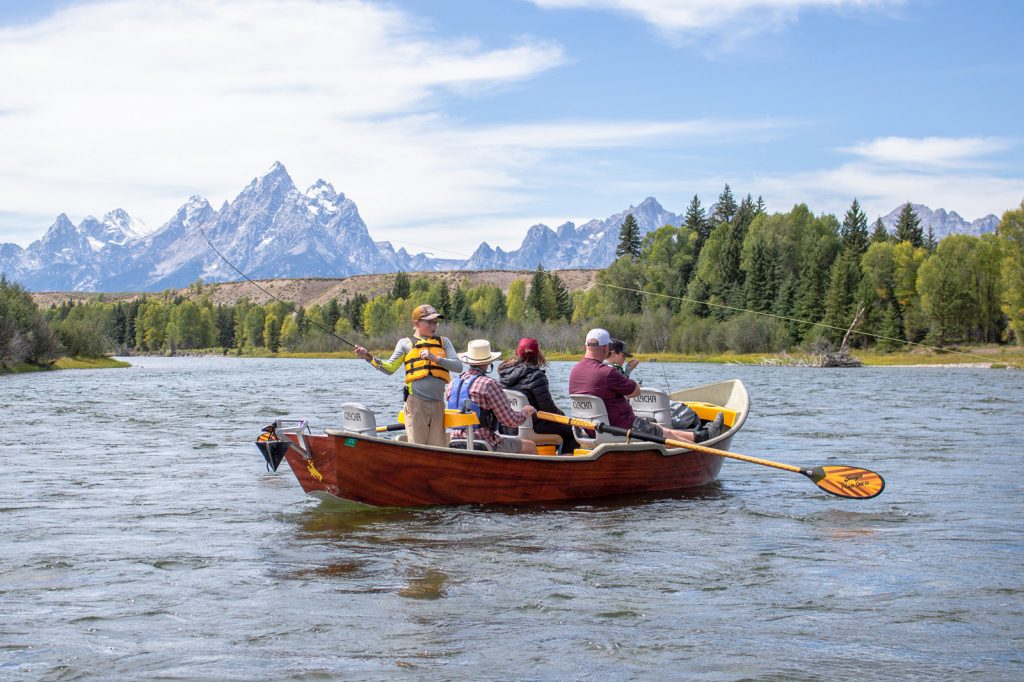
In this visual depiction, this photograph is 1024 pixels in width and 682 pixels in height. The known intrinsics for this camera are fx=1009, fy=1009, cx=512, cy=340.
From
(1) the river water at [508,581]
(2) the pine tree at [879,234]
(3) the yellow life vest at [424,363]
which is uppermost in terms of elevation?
(2) the pine tree at [879,234]

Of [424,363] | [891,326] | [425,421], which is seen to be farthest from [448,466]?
[891,326]

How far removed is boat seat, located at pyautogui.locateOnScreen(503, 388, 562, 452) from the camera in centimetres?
1264

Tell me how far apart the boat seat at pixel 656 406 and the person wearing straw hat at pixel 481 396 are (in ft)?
9.20

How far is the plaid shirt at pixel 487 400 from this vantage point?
1150 cm

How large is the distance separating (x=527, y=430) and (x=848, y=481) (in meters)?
4.01

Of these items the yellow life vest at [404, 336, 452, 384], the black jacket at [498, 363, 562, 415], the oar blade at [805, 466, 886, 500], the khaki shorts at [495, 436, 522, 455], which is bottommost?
the oar blade at [805, 466, 886, 500]

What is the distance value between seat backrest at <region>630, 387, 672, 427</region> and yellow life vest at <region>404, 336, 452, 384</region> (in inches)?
146

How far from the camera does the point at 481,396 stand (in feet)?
37.9

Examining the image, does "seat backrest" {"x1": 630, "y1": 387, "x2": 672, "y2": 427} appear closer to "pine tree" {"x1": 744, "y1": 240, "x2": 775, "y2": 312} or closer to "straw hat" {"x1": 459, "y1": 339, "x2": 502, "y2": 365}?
"straw hat" {"x1": 459, "y1": 339, "x2": 502, "y2": 365}

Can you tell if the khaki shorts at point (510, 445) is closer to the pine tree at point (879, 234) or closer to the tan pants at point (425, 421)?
the tan pants at point (425, 421)

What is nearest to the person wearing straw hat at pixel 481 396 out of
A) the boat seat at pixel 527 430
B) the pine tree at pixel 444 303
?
the boat seat at pixel 527 430

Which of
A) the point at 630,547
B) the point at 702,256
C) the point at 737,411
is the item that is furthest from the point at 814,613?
the point at 702,256

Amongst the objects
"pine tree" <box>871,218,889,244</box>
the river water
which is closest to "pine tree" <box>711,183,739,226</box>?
"pine tree" <box>871,218,889,244</box>

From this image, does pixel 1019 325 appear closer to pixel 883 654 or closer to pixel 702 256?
pixel 702 256
